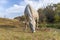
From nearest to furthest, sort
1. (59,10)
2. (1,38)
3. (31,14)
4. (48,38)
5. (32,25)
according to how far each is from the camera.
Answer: (1,38)
(48,38)
(32,25)
(31,14)
(59,10)

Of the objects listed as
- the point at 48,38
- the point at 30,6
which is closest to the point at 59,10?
the point at 30,6

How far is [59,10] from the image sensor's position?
6116 cm

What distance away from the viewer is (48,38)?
9.91 meters

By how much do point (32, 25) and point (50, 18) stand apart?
135ft

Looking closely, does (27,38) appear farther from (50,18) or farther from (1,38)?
(50,18)

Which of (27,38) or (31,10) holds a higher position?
(31,10)

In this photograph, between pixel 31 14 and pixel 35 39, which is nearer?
pixel 35 39

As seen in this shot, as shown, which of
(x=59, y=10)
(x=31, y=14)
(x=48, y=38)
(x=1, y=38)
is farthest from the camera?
(x=59, y=10)

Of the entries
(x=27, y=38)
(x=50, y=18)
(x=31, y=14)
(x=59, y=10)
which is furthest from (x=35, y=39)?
(x=59, y=10)

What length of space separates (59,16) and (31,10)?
42026 mm

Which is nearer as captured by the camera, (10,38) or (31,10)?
(10,38)

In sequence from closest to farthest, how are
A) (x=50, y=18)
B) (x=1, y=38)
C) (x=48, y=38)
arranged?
(x=1, y=38) < (x=48, y=38) < (x=50, y=18)

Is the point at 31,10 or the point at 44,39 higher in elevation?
the point at 31,10

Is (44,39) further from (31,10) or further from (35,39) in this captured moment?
(31,10)
